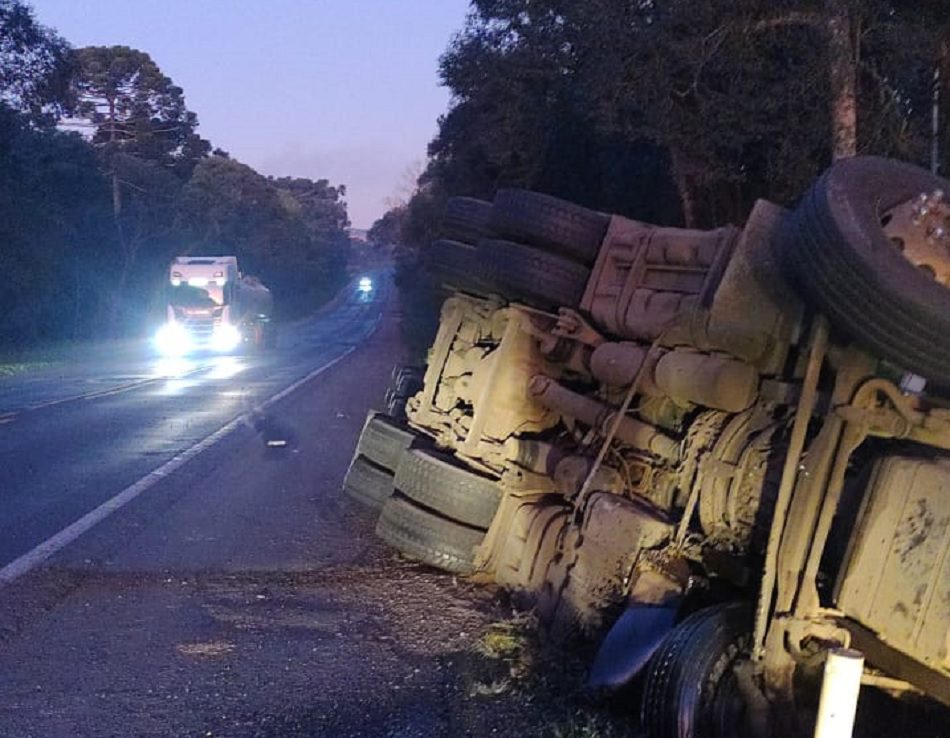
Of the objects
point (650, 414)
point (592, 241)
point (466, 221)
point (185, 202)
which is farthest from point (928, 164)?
point (185, 202)

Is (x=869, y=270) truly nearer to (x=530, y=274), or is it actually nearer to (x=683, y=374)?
(x=683, y=374)

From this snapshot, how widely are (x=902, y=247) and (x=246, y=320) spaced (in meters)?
36.8

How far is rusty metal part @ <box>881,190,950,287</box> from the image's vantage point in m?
3.84

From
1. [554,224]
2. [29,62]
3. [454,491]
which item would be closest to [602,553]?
[454,491]

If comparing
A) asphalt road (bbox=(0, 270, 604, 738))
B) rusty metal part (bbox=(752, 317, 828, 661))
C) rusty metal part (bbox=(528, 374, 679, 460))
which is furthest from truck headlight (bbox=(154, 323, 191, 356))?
rusty metal part (bbox=(752, 317, 828, 661))

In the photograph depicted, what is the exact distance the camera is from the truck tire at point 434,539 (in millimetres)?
6637

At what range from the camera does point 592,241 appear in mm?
6527

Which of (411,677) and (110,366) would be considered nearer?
(411,677)

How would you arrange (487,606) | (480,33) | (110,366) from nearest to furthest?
1. (487,606)
2. (480,33)
3. (110,366)

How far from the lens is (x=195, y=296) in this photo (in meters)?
38.1

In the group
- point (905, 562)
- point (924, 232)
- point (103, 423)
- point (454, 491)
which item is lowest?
point (103, 423)

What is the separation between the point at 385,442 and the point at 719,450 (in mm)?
3898

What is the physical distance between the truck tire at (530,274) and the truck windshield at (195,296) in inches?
1257

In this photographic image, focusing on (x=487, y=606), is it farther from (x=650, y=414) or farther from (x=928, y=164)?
(x=928, y=164)
